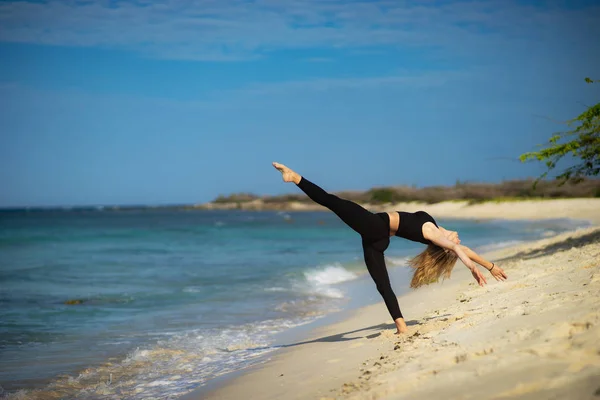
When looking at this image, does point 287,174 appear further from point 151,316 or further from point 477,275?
point 151,316

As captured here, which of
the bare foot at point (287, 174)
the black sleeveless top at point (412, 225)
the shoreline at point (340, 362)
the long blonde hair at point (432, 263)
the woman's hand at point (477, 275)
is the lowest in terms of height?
the shoreline at point (340, 362)

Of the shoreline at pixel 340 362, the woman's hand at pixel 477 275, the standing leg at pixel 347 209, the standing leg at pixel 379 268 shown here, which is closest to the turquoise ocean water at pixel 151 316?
the shoreline at pixel 340 362

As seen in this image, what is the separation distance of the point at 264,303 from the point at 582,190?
67940 mm

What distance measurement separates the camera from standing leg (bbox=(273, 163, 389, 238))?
6.43 m

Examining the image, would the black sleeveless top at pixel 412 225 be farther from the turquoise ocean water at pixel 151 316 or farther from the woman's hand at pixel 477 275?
the turquoise ocean water at pixel 151 316

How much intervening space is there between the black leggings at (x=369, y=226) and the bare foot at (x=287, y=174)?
2.6 inches

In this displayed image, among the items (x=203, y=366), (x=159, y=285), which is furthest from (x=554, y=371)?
(x=159, y=285)

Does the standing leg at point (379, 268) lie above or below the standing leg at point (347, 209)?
below

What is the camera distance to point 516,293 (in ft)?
22.7

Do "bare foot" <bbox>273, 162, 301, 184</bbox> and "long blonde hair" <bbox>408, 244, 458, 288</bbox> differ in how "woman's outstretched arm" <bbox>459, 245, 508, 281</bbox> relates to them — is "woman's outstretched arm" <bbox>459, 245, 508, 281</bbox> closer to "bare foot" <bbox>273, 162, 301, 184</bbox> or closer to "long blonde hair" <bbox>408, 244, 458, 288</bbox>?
"long blonde hair" <bbox>408, 244, 458, 288</bbox>

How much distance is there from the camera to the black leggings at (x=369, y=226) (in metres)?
6.44

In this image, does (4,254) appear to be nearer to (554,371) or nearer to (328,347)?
(328,347)

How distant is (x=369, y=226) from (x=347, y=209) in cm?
34

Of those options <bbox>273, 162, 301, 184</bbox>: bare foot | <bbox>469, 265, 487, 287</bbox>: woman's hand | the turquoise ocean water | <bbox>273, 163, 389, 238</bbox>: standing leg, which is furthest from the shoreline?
<bbox>273, 162, 301, 184</bbox>: bare foot
